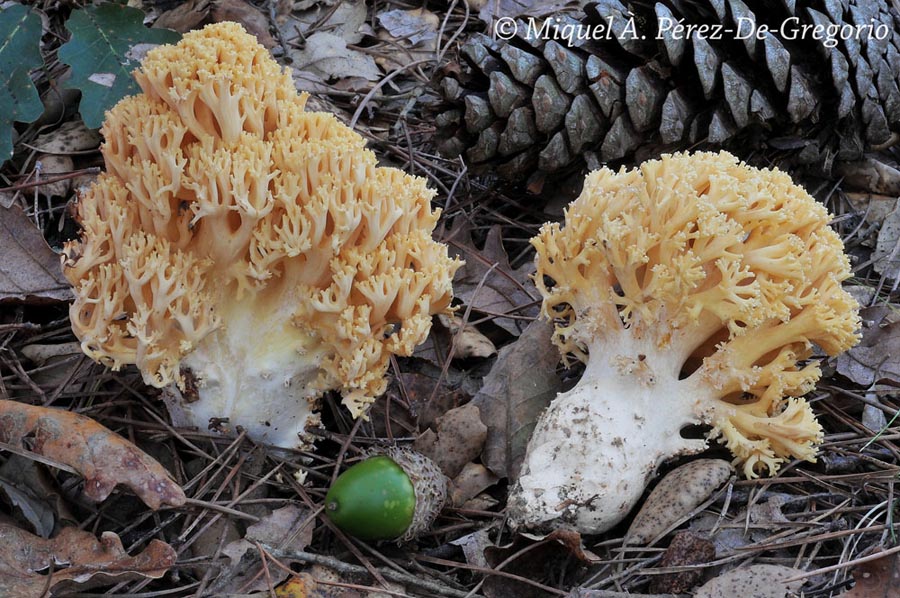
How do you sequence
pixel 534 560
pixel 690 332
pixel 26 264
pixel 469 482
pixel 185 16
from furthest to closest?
pixel 185 16 → pixel 26 264 → pixel 469 482 → pixel 690 332 → pixel 534 560

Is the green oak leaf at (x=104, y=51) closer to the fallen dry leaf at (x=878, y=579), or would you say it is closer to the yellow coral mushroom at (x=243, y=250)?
the yellow coral mushroom at (x=243, y=250)

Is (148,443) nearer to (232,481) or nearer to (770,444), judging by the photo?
(232,481)

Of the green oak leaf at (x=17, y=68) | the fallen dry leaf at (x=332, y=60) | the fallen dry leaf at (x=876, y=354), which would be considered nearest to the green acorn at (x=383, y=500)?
the fallen dry leaf at (x=876, y=354)

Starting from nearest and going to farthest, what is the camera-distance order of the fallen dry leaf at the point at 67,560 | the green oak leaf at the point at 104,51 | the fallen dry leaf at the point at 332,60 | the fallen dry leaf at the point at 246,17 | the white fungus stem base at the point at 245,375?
the fallen dry leaf at the point at 67,560
the white fungus stem base at the point at 245,375
the green oak leaf at the point at 104,51
the fallen dry leaf at the point at 246,17
the fallen dry leaf at the point at 332,60

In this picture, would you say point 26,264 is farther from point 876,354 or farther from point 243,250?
point 876,354

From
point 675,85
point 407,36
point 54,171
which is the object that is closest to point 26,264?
point 54,171

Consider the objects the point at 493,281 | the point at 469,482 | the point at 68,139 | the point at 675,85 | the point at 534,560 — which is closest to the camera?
the point at 534,560
